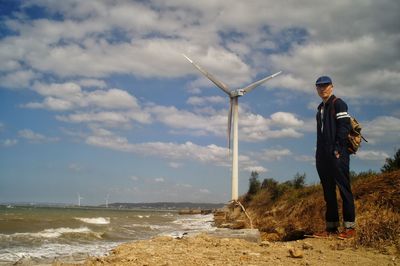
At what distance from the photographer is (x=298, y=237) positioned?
697 centimetres

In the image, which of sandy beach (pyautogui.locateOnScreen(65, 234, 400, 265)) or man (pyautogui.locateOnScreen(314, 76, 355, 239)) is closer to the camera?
sandy beach (pyautogui.locateOnScreen(65, 234, 400, 265))

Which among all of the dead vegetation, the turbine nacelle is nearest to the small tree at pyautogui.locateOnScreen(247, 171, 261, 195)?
the turbine nacelle

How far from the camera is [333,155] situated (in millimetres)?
6043

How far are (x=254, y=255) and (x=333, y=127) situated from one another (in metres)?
2.54

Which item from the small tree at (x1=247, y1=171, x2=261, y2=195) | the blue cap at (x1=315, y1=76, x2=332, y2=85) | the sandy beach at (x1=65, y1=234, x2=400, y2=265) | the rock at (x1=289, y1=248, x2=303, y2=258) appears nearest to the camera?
the sandy beach at (x1=65, y1=234, x2=400, y2=265)

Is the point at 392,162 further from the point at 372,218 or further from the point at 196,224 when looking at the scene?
the point at 196,224

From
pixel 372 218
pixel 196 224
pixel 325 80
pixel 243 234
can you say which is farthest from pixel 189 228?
pixel 325 80

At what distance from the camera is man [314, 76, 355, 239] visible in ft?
19.3

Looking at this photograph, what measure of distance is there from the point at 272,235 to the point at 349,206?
228 cm

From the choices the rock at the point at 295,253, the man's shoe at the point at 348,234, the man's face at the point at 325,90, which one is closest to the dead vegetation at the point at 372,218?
the man's shoe at the point at 348,234

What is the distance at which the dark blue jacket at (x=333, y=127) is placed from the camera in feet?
19.9

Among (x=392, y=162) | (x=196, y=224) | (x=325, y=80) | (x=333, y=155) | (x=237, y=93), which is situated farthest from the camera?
(x=196, y=224)

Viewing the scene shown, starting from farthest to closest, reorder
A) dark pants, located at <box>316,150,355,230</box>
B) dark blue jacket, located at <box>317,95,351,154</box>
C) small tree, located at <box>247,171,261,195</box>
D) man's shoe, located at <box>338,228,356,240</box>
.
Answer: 1. small tree, located at <box>247,171,261,195</box>
2. dark blue jacket, located at <box>317,95,351,154</box>
3. dark pants, located at <box>316,150,355,230</box>
4. man's shoe, located at <box>338,228,356,240</box>

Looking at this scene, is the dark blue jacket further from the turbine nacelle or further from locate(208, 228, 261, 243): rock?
the turbine nacelle
